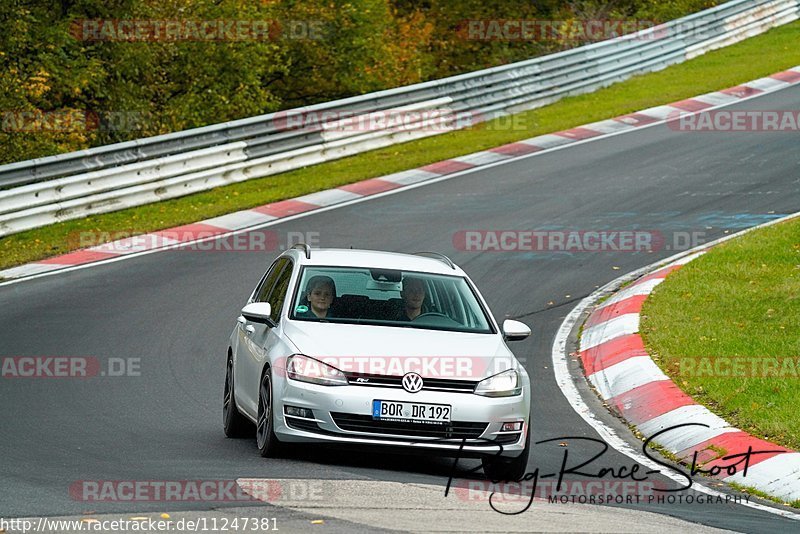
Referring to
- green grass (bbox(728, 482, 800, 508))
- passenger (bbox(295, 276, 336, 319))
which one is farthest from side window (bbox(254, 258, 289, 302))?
green grass (bbox(728, 482, 800, 508))

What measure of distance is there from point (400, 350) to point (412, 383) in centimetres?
32

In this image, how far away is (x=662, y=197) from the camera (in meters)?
20.5

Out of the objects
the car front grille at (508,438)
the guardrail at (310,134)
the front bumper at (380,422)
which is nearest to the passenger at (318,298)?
the front bumper at (380,422)

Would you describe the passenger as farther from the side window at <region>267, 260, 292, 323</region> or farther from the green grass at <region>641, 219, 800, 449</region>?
the green grass at <region>641, 219, 800, 449</region>

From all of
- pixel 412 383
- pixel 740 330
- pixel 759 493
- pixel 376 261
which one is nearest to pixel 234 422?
pixel 376 261

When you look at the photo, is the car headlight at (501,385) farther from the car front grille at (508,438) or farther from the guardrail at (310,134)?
the guardrail at (310,134)

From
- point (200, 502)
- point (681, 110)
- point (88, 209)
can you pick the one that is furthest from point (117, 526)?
point (681, 110)

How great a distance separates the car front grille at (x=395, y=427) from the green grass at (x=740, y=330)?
259cm

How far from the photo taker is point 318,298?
988 centimetres

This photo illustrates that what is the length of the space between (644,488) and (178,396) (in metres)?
4.51

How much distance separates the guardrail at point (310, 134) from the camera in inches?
797

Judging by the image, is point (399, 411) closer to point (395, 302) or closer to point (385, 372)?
point (385, 372)

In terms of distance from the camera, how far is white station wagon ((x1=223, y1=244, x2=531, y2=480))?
29.0 feet

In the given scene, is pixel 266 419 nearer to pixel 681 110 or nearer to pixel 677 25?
pixel 681 110
